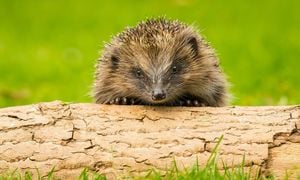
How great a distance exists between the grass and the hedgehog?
0.76 m

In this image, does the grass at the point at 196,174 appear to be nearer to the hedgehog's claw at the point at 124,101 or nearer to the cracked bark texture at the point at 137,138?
the cracked bark texture at the point at 137,138

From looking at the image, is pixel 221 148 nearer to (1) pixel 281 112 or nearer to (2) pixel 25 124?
(1) pixel 281 112

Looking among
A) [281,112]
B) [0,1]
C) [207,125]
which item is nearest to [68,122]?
[207,125]

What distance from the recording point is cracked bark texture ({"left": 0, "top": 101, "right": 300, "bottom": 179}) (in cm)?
588

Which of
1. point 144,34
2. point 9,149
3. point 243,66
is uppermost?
point 243,66

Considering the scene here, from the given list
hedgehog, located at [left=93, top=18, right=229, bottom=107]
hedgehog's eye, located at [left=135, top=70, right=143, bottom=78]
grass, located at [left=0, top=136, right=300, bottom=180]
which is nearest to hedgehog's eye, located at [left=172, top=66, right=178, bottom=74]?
hedgehog, located at [left=93, top=18, right=229, bottom=107]

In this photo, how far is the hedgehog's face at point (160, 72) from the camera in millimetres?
6605

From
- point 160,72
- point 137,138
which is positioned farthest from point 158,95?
point 137,138

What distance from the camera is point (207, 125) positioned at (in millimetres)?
6105

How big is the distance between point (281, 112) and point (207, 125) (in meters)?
0.55

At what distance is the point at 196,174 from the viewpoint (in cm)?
558

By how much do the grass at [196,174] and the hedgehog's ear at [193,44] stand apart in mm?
1384

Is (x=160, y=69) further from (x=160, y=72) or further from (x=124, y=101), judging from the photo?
(x=124, y=101)

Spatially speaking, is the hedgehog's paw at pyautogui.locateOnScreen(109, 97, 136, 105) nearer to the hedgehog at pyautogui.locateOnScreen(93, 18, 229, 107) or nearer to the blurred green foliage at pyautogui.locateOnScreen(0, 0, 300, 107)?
the hedgehog at pyautogui.locateOnScreen(93, 18, 229, 107)
